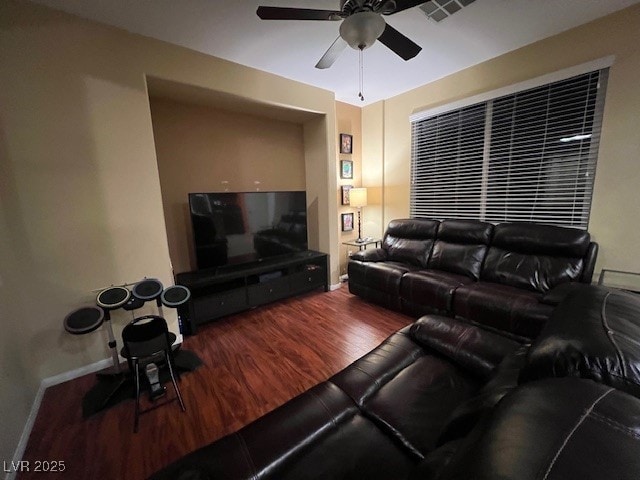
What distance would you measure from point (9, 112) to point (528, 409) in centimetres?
300

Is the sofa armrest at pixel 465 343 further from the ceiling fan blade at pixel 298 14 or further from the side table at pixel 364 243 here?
the side table at pixel 364 243

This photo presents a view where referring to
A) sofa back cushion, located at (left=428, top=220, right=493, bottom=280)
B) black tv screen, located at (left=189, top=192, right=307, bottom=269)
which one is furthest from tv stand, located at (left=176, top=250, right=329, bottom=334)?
sofa back cushion, located at (left=428, top=220, right=493, bottom=280)

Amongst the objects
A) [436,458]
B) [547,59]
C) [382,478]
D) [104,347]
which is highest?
[547,59]

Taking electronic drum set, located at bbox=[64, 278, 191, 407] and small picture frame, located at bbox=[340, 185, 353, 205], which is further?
small picture frame, located at bbox=[340, 185, 353, 205]

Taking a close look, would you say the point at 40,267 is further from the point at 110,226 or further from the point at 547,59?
the point at 547,59

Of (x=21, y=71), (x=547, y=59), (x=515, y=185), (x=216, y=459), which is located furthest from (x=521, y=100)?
(x=21, y=71)

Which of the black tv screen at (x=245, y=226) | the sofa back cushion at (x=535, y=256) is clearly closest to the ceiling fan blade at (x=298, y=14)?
the black tv screen at (x=245, y=226)

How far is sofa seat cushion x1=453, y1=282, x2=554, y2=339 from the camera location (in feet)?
6.76

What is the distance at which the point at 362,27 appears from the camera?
160 cm

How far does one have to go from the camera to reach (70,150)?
1.96 metres

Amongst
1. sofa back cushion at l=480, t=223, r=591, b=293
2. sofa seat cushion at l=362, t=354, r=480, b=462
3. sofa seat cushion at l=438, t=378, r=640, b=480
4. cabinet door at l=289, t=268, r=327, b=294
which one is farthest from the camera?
cabinet door at l=289, t=268, r=327, b=294

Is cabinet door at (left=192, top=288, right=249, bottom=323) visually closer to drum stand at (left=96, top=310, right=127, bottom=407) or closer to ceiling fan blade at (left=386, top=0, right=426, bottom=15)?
drum stand at (left=96, top=310, right=127, bottom=407)

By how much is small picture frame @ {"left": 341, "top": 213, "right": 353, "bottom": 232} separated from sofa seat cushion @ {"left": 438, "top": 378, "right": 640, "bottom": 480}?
3.74 metres

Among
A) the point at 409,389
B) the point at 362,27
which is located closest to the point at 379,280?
the point at 409,389
